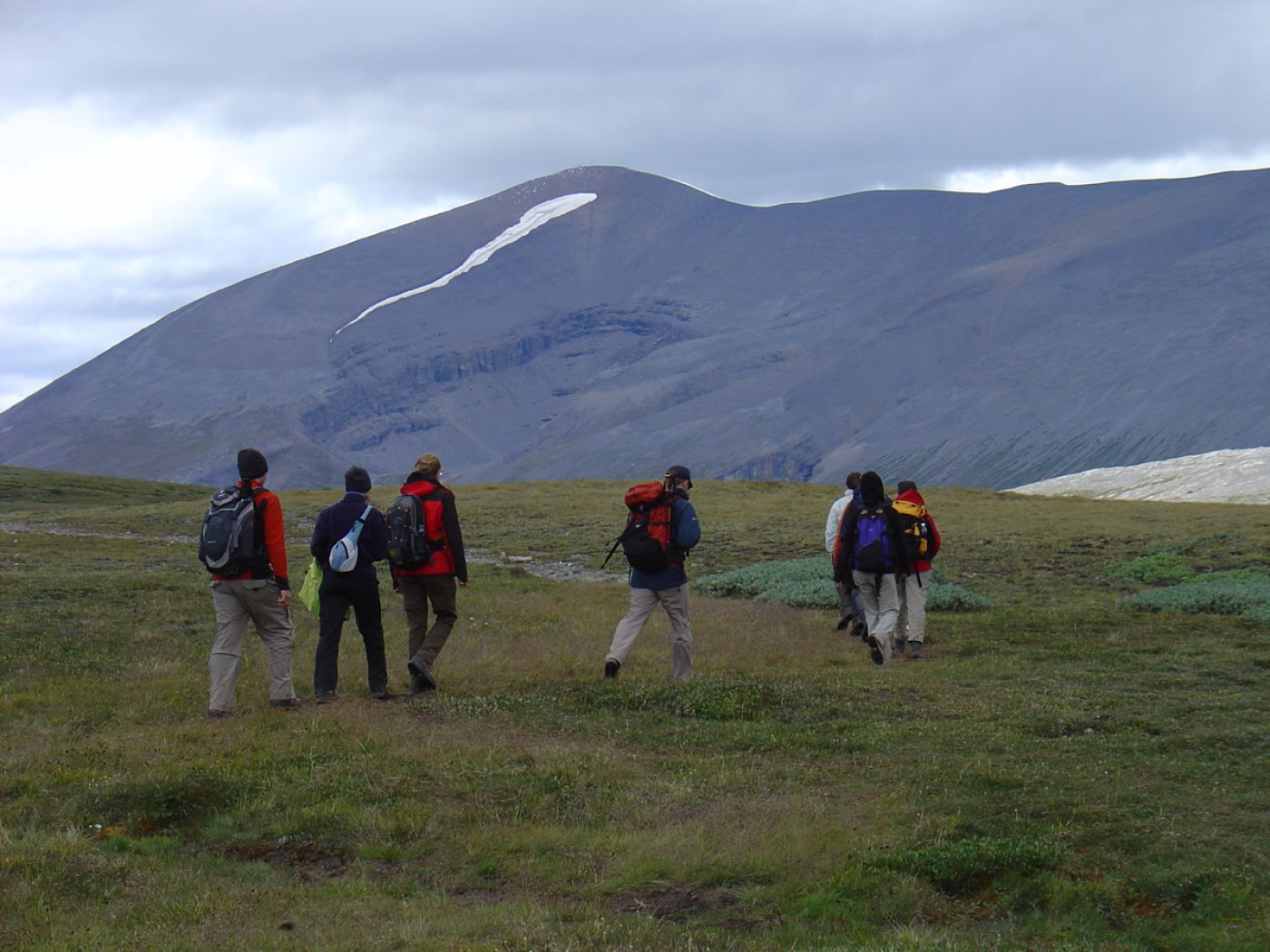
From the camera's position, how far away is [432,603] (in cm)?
1427

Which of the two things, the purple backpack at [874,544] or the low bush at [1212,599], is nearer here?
the purple backpack at [874,544]

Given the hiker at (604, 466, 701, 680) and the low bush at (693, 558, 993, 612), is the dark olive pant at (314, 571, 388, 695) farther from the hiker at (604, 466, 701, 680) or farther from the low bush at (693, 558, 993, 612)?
the low bush at (693, 558, 993, 612)

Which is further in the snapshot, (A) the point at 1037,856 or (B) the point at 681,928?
(A) the point at 1037,856

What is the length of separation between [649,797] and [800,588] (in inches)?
621

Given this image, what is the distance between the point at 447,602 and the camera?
565 inches

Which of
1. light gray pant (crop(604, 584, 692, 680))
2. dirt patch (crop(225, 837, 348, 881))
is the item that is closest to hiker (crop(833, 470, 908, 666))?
light gray pant (crop(604, 584, 692, 680))

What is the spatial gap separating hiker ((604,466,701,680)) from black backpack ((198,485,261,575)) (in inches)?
158

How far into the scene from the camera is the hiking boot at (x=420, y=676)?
1413cm

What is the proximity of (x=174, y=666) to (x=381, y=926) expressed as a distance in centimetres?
996

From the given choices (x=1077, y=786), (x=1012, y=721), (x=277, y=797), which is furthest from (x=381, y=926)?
(x=1012, y=721)

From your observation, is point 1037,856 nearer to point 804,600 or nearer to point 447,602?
point 447,602

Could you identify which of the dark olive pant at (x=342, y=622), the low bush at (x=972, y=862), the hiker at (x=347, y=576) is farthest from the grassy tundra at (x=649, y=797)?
the hiker at (x=347, y=576)

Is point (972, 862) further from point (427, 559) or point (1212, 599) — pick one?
point (1212, 599)

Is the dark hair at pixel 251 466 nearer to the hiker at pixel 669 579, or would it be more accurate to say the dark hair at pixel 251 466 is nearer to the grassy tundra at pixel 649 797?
the grassy tundra at pixel 649 797
